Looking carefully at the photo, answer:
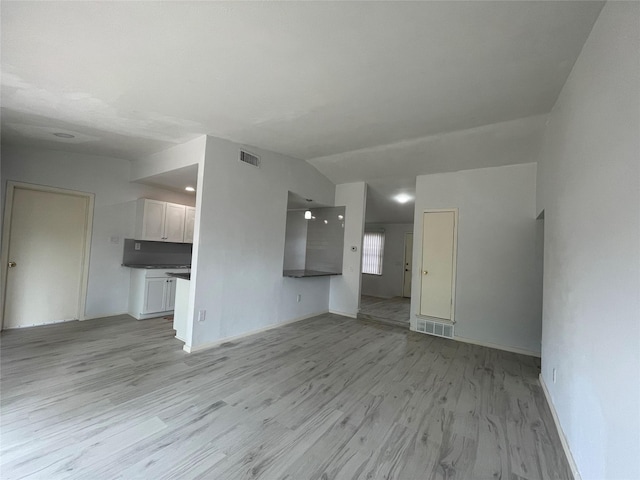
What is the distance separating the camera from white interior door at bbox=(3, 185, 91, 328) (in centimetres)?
386

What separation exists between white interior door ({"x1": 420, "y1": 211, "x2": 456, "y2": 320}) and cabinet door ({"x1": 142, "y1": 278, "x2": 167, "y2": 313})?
4.56 meters

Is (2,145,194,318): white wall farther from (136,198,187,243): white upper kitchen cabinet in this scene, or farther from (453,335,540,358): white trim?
(453,335,540,358): white trim

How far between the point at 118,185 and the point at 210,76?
363cm

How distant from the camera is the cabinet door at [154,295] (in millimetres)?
4555

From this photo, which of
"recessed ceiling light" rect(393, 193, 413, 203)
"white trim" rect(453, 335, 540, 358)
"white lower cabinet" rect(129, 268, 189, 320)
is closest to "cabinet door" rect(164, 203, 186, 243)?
"white lower cabinet" rect(129, 268, 189, 320)

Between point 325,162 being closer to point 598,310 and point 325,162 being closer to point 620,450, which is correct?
point 598,310

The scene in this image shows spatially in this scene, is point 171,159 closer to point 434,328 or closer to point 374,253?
point 434,328

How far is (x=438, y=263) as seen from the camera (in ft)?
14.8

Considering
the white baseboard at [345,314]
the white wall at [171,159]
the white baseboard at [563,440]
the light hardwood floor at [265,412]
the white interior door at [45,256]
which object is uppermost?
the white wall at [171,159]

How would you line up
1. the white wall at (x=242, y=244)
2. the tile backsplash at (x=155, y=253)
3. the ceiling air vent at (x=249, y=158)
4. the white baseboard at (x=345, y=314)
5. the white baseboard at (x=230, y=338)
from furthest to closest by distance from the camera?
the white baseboard at (x=345, y=314) → the tile backsplash at (x=155, y=253) → the ceiling air vent at (x=249, y=158) → the white wall at (x=242, y=244) → the white baseboard at (x=230, y=338)

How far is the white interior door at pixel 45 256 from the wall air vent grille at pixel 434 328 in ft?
18.5

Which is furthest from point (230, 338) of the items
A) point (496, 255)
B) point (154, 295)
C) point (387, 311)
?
point (496, 255)

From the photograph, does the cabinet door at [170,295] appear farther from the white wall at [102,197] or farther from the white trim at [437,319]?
the white trim at [437,319]

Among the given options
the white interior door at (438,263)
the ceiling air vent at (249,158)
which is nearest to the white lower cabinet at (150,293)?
the ceiling air vent at (249,158)
